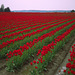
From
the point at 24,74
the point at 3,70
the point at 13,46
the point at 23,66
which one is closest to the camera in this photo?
the point at 24,74

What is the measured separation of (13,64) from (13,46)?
6.75 feet

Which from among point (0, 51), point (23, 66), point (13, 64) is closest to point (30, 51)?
point (23, 66)

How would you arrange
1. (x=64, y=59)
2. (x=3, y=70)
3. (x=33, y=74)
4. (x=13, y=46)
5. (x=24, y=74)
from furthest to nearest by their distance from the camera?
(x=13, y=46), (x=64, y=59), (x=3, y=70), (x=24, y=74), (x=33, y=74)

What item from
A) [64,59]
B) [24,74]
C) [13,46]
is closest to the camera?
[24,74]

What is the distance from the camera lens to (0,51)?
15.3 ft

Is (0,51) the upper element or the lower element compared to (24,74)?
upper

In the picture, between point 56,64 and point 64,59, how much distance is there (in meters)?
0.74

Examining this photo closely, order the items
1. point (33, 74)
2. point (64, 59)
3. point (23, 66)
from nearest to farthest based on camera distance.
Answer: point (33, 74) < point (23, 66) < point (64, 59)

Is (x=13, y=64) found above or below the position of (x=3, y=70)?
above

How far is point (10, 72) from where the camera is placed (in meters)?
3.60

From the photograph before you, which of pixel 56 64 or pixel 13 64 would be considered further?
pixel 56 64

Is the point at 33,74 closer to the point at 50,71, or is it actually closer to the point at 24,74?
the point at 24,74

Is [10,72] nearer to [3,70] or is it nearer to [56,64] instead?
[3,70]

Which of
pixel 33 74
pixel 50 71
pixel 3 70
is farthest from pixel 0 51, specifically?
pixel 50 71
